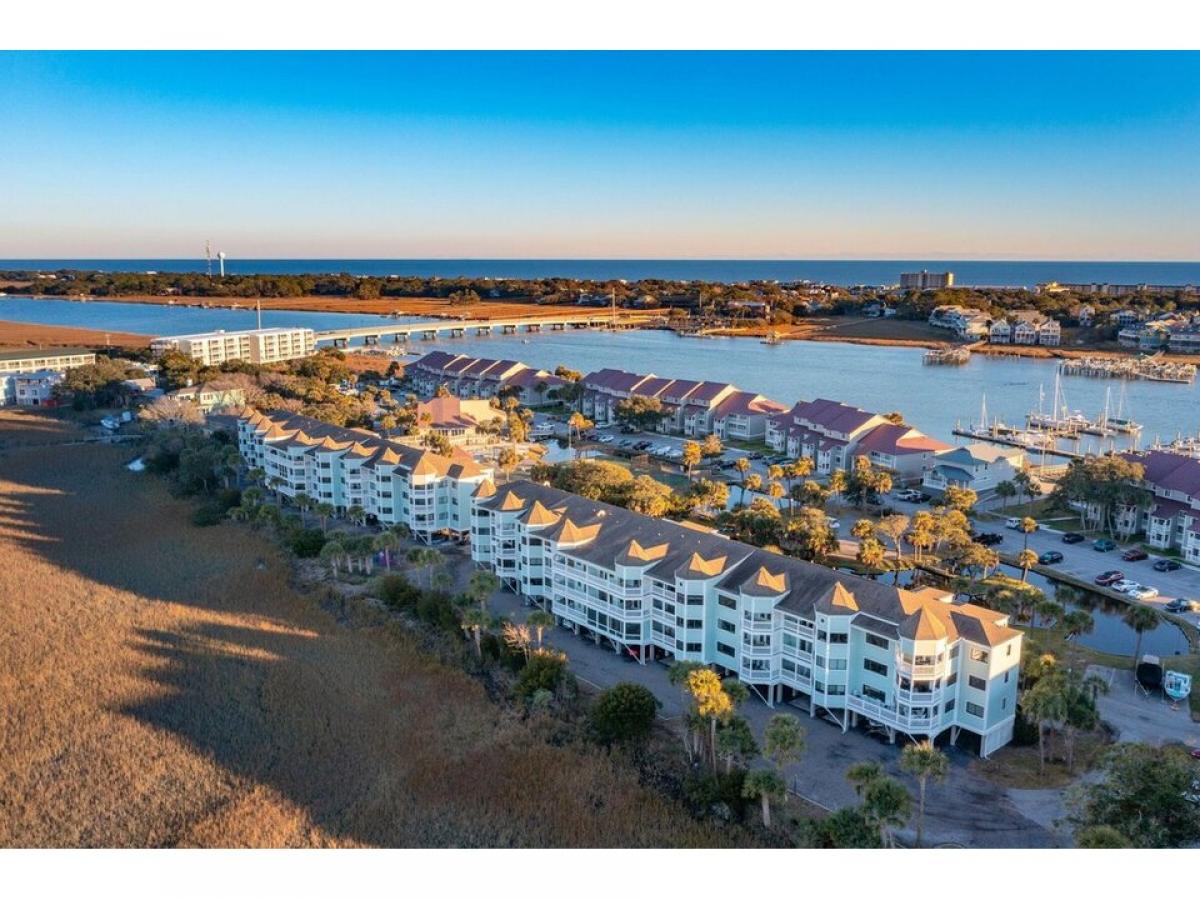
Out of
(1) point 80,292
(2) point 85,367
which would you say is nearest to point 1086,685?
(2) point 85,367

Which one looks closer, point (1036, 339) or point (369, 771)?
point (369, 771)

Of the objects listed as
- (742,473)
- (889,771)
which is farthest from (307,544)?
A: (889,771)

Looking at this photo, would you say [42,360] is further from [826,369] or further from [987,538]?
[987,538]

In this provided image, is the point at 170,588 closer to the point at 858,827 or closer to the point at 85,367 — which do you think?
the point at 858,827

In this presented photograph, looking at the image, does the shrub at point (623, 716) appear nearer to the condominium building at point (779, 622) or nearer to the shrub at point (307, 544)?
→ the condominium building at point (779, 622)

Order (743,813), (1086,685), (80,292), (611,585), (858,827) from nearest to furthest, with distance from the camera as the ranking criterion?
(858,827)
(743,813)
(1086,685)
(611,585)
(80,292)

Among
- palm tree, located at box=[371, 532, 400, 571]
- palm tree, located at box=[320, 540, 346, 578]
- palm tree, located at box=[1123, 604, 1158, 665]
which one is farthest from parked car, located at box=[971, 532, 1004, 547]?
palm tree, located at box=[320, 540, 346, 578]
